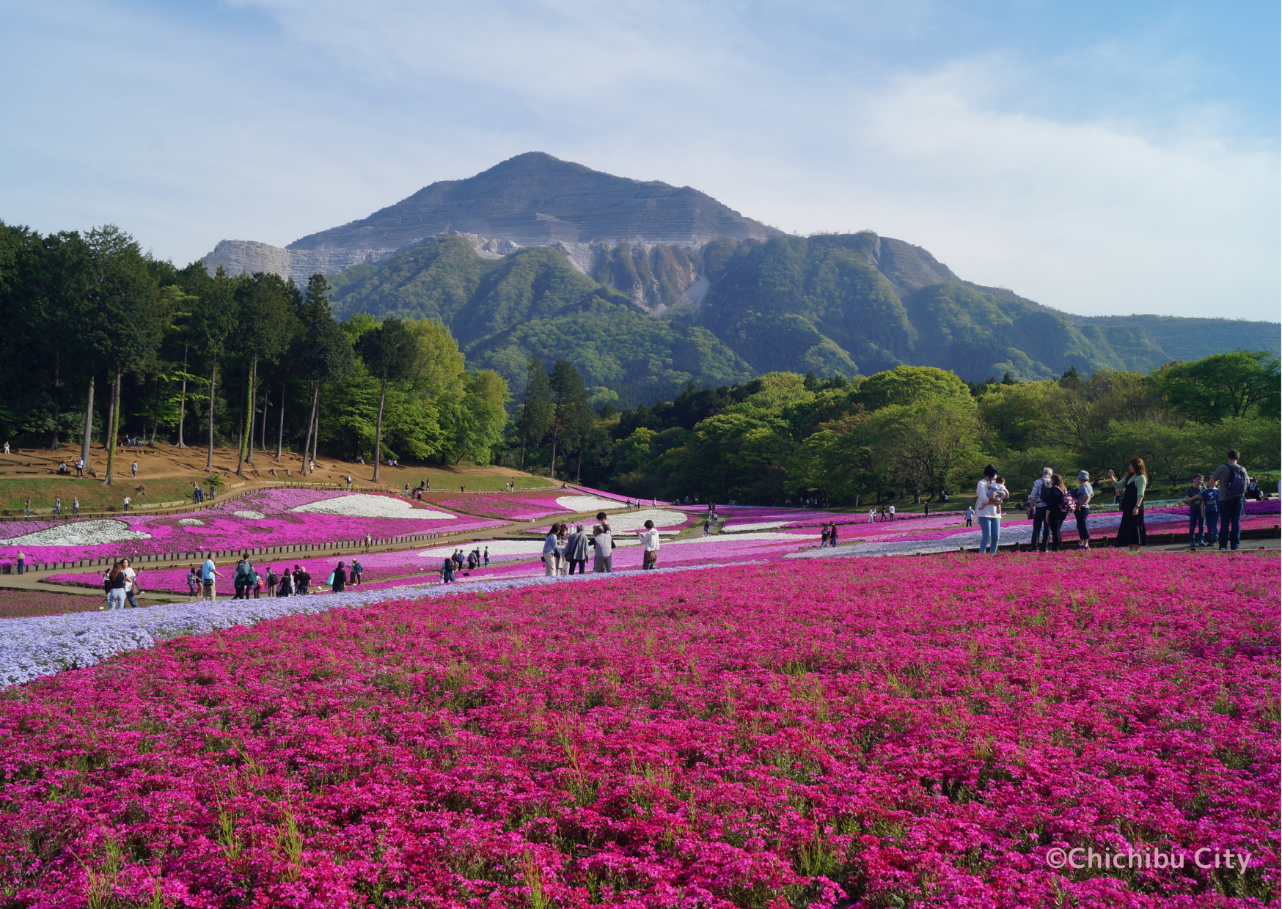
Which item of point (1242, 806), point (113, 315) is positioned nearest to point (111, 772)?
point (1242, 806)

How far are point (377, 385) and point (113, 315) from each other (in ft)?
117

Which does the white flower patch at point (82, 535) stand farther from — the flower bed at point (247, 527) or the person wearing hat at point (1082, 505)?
the person wearing hat at point (1082, 505)

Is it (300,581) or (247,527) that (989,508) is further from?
(247,527)

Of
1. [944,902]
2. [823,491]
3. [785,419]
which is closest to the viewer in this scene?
[944,902]

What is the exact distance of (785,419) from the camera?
114500mm

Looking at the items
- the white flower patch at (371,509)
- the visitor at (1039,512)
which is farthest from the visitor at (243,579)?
the white flower patch at (371,509)

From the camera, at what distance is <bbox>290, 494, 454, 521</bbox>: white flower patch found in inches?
2171

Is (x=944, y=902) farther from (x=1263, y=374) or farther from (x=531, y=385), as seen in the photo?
(x=531, y=385)

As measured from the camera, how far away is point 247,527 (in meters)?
46.3

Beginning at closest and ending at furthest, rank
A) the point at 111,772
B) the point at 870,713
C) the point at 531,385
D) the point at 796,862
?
the point at 796,862
the point at 111,772
the point at 870,713
the point at 531,385

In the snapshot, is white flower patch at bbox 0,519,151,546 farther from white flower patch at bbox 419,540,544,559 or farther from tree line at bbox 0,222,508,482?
white flower patch at bbox 419,540,544,559

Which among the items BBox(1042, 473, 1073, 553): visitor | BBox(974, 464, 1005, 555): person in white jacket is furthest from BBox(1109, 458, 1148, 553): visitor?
BBox(974, 464, 1005, 555): person in white jacket

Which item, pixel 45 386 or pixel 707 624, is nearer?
pixel 707 624

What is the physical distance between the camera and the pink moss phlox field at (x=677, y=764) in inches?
215
